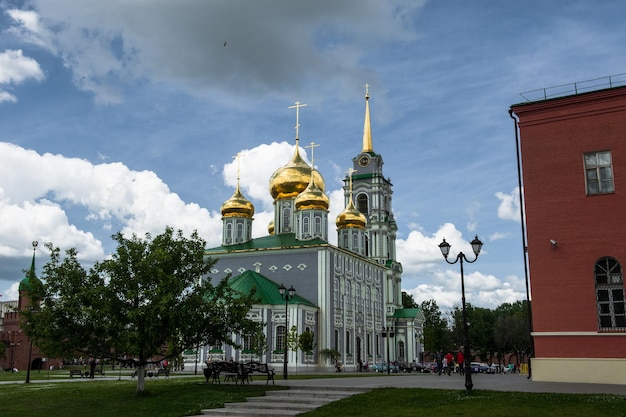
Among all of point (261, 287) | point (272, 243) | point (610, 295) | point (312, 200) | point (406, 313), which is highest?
point (312, 200)

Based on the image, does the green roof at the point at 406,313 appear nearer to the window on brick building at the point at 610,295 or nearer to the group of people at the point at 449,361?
the group of people at the point at 449,361

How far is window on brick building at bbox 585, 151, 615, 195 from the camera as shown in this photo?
2270 centimetres

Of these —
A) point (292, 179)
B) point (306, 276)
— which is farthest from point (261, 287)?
point (292, 179)

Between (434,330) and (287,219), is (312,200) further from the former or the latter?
(434,330)

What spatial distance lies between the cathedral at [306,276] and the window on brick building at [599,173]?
24769 millimetres

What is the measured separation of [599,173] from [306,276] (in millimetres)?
30465

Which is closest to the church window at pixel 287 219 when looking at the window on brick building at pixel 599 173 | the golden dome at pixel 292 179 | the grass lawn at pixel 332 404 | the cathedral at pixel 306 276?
the cathedral at pixel 306 276

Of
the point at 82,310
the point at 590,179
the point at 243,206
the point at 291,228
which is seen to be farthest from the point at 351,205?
the point at 82,310

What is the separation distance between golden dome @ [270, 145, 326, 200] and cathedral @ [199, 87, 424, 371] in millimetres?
94

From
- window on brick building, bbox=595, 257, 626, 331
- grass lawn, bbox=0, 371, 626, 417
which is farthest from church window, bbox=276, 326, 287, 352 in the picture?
window on brick building, bbox=595, 257, 626, 331

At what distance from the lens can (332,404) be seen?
17.0 m

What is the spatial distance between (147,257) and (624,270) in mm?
16315

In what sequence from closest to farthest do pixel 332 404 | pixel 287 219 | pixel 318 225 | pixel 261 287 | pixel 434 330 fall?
pixel 332 404, pixel 261 287, pixel 318 225, pixel 287 219, pixel 434 330

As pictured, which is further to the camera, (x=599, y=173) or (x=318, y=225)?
(x=318, y=225)
